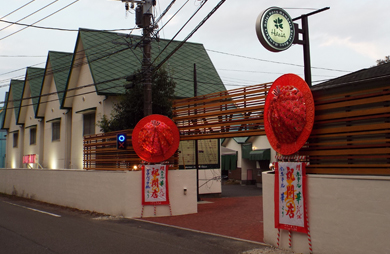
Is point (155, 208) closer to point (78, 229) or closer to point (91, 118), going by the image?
point (78, 229)

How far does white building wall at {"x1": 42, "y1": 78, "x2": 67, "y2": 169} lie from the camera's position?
27.5m

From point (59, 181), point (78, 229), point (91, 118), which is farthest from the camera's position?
point (91, 118)

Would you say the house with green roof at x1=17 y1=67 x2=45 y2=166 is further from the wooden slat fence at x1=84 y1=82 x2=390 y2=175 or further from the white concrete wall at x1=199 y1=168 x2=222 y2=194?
the wooden slat fence at x1=84 y1=82 x2=390 y2=175

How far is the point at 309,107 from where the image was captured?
847 cm

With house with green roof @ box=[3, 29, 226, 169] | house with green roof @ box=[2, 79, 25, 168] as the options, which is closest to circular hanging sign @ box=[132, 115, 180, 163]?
house with green roof @ box=[3, 29, 226, 169]

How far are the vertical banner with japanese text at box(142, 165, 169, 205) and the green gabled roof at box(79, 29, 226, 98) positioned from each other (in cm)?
681

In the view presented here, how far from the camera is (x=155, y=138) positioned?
1458 cm

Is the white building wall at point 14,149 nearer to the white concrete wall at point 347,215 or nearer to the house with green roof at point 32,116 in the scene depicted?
the house with green roof at point 32,116

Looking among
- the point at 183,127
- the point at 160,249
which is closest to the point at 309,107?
the point at 160,249

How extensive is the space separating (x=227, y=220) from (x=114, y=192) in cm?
436

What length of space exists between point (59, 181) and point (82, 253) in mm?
11948

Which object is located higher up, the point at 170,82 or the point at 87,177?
the point at 170,82

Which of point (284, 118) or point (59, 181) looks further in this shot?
point (59, 181)

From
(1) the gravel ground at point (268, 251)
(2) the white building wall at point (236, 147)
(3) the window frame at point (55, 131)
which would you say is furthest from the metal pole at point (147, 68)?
(2) the white building wall at point (236, 147)
